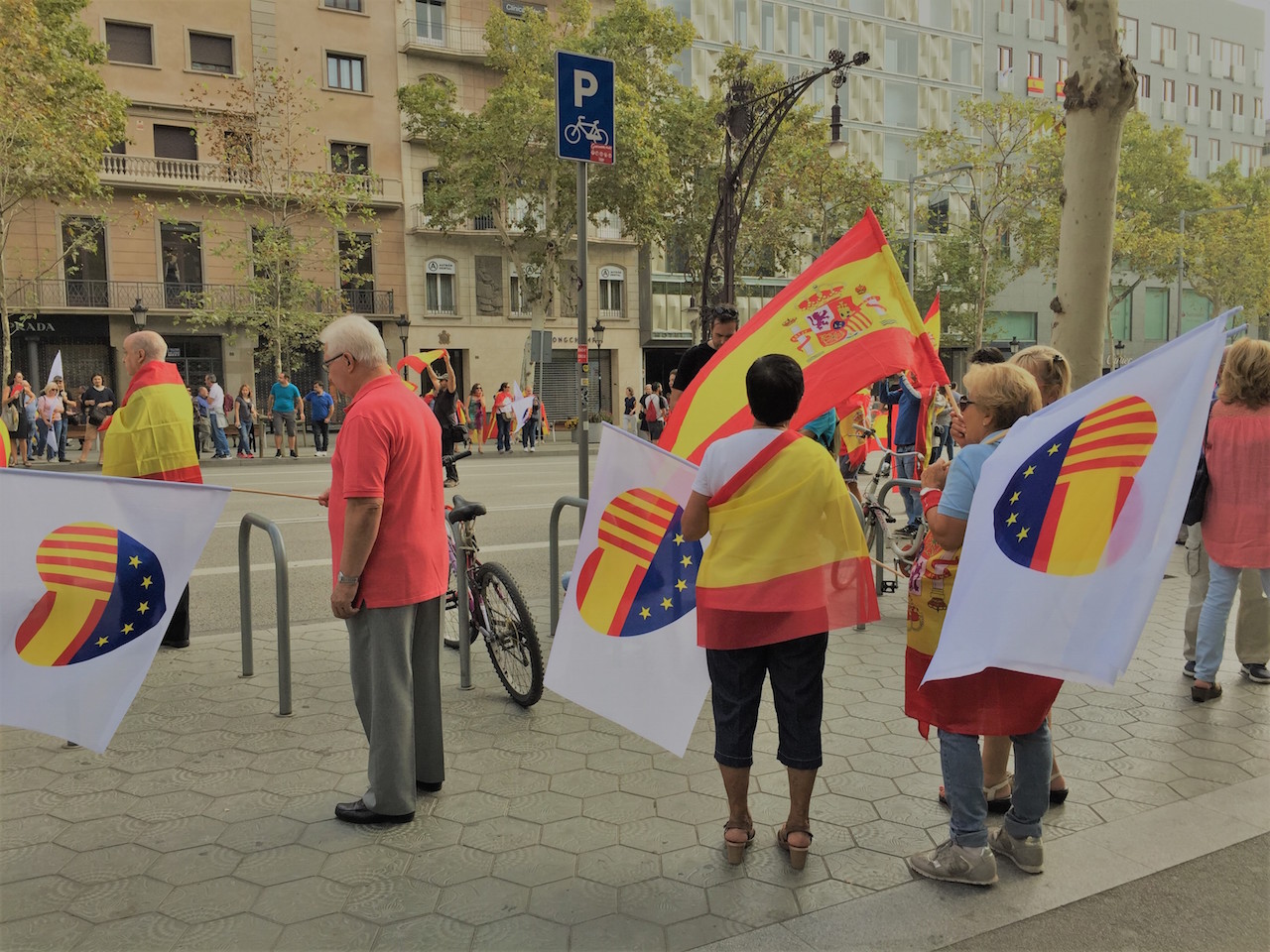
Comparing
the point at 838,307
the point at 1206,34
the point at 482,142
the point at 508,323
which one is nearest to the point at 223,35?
the point at 482,142

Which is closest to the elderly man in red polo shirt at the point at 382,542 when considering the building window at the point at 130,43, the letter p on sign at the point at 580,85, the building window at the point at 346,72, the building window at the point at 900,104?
the letter p on sign at the point at 580,85

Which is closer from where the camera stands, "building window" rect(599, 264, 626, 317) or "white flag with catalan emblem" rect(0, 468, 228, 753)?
"white flag with catalan emblem" rect(0, 468, 228, 753)

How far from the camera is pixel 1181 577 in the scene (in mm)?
8320

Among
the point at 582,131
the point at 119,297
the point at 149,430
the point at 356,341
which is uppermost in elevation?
the point at 119,297

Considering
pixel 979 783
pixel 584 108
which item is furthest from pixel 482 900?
pixel 584 108

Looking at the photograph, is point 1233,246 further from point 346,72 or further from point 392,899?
point 392,899

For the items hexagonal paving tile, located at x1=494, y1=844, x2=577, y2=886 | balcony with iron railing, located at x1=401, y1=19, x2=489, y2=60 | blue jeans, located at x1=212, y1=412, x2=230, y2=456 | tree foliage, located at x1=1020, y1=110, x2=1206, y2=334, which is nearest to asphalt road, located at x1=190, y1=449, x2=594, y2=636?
hexagonal paving tile, located at x1=494, y1=844, x2=577, y2=886

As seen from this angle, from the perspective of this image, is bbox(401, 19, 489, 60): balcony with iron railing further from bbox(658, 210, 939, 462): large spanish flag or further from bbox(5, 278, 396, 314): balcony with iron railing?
bbox(658, 210, 939, 462): large spanish flag

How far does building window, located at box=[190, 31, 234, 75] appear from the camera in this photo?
111 ft

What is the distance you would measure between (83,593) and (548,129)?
96.0 ft

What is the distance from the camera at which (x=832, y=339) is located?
4.51 metres

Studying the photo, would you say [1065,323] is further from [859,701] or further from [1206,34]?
[1206,34]

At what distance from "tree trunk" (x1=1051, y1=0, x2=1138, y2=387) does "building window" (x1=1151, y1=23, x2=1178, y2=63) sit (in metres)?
67.1

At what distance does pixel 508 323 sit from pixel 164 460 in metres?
34.4
